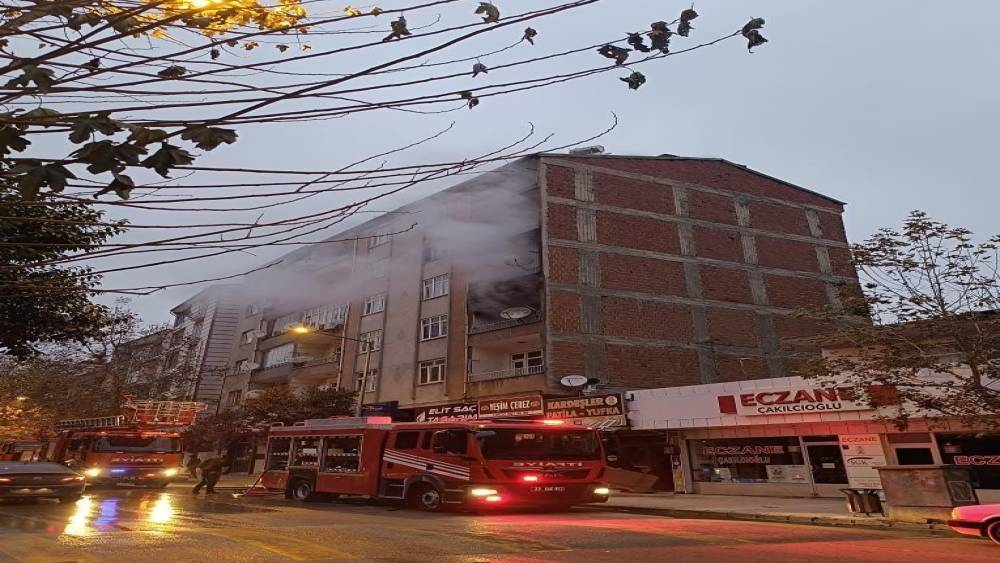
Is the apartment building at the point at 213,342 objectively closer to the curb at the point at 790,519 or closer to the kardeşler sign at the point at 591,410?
the kardeşler sign at the point at 591,410

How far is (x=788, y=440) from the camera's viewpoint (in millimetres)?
15594

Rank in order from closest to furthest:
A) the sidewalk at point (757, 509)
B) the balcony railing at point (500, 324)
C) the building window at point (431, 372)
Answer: the sidewalk at point (757, 509) → the balcony railing at point (500, 324) → the building window at point (431, 372)

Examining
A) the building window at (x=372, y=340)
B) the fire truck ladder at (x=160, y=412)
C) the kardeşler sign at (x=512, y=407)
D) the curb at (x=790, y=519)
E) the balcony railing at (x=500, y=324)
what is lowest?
the curb at (x=790, y=519)

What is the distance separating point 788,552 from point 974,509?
2754 mm

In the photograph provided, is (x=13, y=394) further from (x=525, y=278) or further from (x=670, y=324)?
(x=670, y=324)

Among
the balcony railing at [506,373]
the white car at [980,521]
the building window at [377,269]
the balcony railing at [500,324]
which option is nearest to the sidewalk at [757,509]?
the white car at [980,521]

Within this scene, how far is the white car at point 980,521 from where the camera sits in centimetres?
724

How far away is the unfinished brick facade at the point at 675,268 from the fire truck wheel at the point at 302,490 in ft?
29.9

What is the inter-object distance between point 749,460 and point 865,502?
552cm

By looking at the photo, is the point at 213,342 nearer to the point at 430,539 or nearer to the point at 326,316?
the point at 326,316

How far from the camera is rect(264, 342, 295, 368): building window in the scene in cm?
3344

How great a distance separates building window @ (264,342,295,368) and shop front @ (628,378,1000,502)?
71.3ft

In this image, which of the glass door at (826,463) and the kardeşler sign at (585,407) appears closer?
the glass door at (826,463)

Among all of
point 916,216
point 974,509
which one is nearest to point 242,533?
point 974,509
